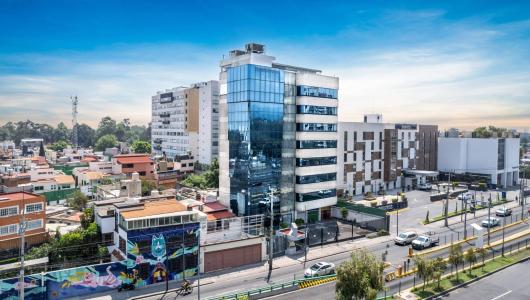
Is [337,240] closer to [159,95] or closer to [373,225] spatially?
[373,225]

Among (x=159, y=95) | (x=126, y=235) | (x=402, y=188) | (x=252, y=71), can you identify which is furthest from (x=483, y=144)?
(x=159, y=95)

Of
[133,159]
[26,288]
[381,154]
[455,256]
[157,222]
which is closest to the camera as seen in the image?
[26,288]

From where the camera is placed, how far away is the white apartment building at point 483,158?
114 metres

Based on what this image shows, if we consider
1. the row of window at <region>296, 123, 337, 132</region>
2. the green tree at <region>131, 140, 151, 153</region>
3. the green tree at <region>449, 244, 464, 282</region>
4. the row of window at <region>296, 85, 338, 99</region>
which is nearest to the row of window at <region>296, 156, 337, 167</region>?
the row of window at <region>296, 123, 337, 132</region>

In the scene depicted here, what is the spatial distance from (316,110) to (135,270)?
40.0 metres

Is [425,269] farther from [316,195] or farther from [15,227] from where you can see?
[15,227]

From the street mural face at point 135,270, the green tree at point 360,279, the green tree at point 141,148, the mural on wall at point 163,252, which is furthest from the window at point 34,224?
the green tree at point 141,148

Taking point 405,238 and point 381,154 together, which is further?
point 381,154

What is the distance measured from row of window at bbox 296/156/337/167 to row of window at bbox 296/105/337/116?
7.90m

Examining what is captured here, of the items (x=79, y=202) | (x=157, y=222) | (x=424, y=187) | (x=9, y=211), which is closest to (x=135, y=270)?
(x=157, y=222)

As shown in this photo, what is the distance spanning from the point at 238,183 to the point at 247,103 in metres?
12.3

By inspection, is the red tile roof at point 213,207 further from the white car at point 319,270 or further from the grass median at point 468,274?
the grass median at point 468,274

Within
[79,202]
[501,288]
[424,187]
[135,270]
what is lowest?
[501,288]

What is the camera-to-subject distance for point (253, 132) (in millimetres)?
59531
